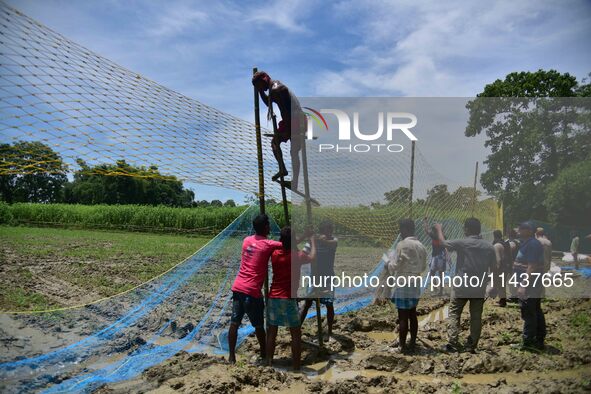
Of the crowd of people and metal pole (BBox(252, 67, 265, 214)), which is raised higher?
metal pole (BBox(252, 67, 265, 214))

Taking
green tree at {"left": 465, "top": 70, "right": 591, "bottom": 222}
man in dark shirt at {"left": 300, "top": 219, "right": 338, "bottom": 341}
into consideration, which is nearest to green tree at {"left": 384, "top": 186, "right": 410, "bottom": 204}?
green tree at {"left": 465, "top": 70, "right": 591, "bottom": 222}

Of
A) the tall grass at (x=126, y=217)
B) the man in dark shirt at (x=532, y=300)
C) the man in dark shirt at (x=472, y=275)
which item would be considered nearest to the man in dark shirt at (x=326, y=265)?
the man in dark shirt at (x=472, y=275)

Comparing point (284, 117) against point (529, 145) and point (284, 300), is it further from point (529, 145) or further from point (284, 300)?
point (529, 145)

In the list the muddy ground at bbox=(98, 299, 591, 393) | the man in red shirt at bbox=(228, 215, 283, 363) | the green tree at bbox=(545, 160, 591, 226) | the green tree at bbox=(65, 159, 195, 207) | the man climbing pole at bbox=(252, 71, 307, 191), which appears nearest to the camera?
the muddy ground at bbox=(98, 299, 591, 393)

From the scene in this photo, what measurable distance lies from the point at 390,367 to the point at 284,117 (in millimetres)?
2689

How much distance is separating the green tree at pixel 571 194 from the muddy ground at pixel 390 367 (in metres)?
2.66

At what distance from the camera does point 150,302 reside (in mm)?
5074

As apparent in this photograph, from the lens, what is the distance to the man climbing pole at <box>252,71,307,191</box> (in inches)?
171

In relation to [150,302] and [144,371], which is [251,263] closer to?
[144,371]

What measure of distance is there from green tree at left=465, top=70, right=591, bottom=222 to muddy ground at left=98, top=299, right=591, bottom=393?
111 inches

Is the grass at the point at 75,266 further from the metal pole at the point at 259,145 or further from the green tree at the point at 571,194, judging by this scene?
the green tree at the point at 571,194

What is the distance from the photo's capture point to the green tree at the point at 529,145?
295 inches

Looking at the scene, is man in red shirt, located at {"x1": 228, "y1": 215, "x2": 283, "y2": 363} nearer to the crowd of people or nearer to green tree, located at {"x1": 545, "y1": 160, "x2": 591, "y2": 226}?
the crowd of people

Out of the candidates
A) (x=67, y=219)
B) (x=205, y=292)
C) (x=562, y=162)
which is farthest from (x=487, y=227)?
(x=67, y=219)
